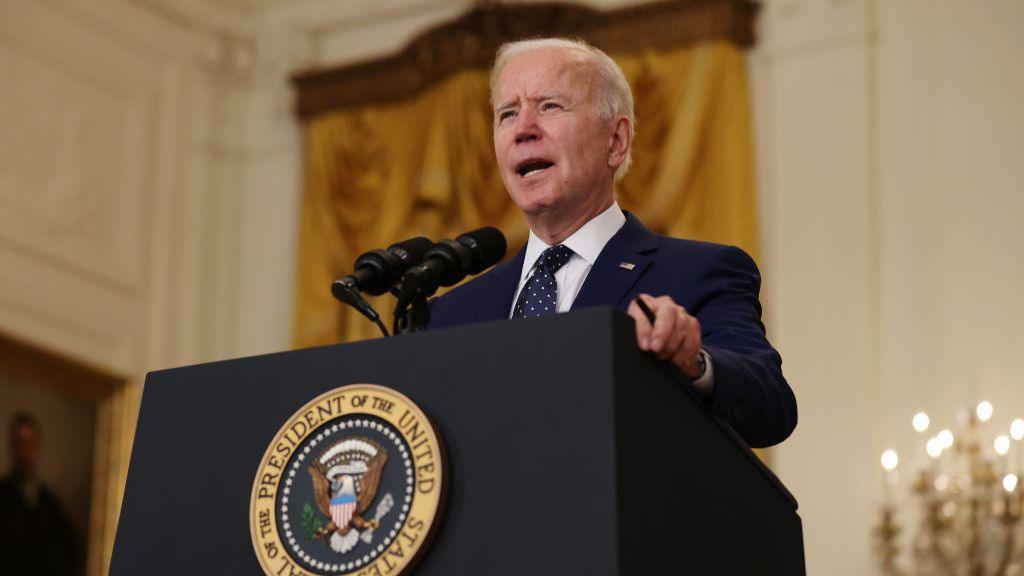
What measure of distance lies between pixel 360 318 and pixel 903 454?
3.46 metres

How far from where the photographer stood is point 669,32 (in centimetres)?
918

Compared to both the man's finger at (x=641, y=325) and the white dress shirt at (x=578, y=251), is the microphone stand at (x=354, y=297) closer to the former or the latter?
the white dress shirt at (x=578, y=251)

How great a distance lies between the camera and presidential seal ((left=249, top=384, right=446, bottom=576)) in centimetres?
203

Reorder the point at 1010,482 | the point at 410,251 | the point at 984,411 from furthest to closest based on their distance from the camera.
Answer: the point at 984,411 → the point at 1010,482 → the point at 410,251

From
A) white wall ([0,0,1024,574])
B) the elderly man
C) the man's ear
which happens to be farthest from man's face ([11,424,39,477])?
the man's ear

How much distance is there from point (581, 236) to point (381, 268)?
490 mm

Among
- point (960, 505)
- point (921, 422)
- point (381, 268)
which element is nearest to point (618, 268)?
point (381, 268)

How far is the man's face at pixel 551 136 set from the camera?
9.77 ft

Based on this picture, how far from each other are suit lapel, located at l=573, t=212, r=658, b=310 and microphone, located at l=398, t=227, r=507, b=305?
169 millimetres

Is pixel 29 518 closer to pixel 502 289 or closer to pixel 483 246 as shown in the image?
pixel 502 289

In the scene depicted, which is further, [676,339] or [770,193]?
[770,193]

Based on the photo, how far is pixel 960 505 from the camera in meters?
7.65

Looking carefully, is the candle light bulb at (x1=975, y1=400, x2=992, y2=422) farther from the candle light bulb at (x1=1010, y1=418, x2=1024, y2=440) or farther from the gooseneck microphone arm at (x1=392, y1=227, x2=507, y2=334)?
the gooseneck microphone arm at (x1=392, y1=227, x2=507, y2=334)

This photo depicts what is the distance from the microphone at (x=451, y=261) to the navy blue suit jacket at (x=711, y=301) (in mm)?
173
